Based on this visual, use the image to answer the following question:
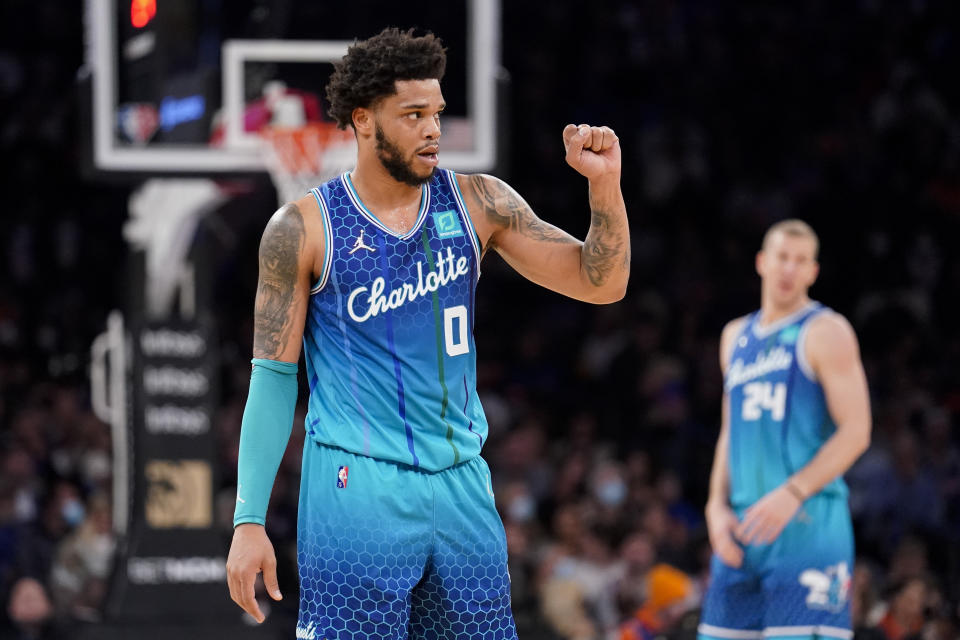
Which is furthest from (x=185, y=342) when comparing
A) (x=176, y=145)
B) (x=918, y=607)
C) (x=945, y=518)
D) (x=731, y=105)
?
(x=731, y=105)

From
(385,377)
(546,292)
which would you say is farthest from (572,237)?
(546,292)

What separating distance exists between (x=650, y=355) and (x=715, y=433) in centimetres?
106

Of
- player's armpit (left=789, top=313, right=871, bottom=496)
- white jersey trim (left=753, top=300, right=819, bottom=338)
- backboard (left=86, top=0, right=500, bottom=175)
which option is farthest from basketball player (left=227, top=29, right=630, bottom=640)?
backboard (left=86, top=0, right=500, bottom=175)

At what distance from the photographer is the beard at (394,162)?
3.92 metres

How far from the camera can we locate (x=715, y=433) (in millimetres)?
13359

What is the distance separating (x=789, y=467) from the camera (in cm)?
636

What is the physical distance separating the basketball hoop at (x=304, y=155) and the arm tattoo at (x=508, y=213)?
4848 millimetres

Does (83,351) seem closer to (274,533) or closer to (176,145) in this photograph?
(274,533)

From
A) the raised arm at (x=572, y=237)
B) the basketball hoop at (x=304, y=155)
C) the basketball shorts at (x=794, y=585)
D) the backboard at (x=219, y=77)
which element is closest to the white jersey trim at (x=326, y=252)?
the raised arm at (x=572, y=237)

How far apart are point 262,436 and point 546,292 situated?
37.8ft

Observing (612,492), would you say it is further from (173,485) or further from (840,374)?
(840,374)

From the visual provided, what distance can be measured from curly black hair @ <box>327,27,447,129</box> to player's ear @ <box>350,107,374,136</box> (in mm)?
14

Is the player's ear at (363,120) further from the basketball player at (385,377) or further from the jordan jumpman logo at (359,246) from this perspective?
the jordan jumpman logo at (359,246)

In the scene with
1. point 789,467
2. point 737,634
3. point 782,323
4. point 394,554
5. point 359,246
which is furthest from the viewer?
point 782,323
